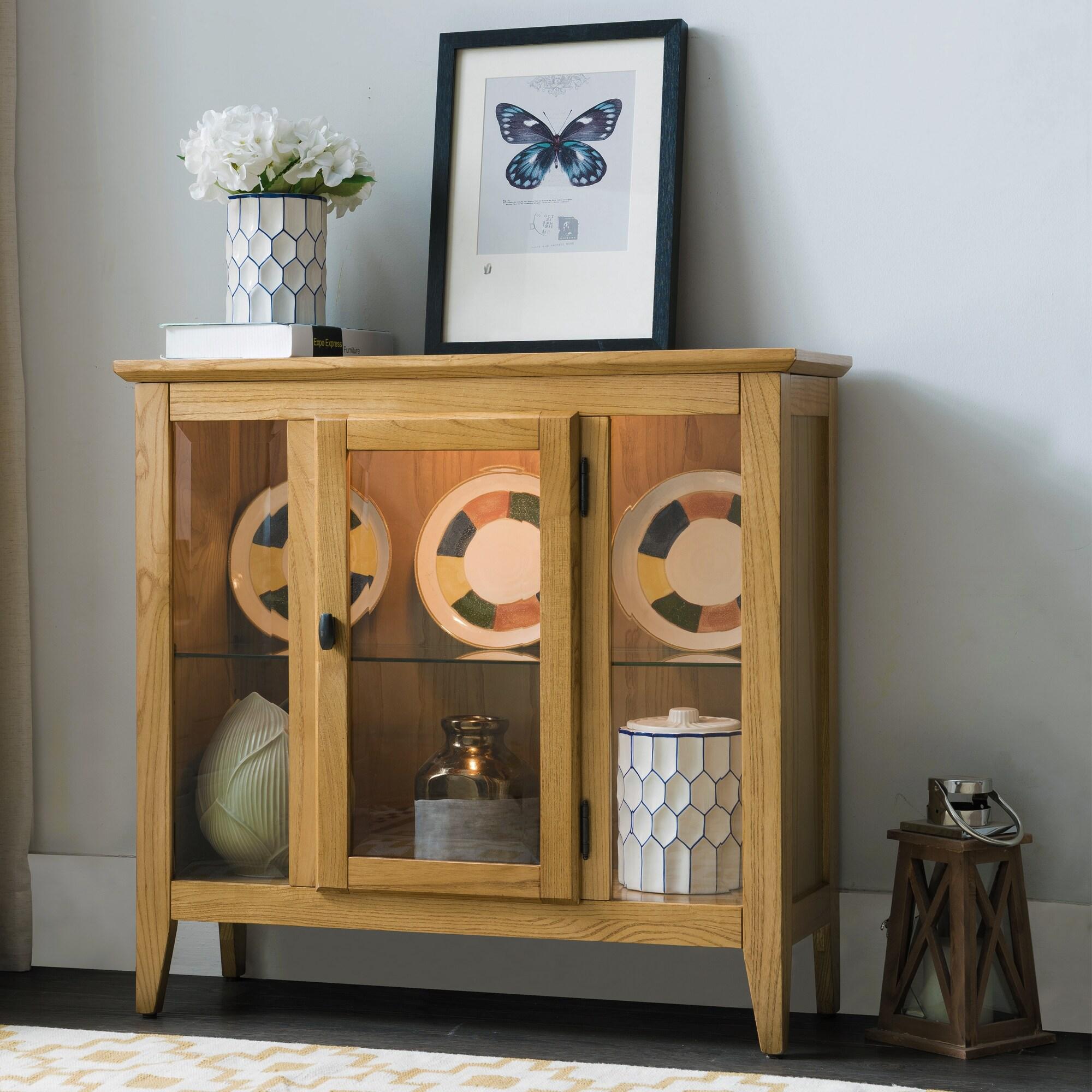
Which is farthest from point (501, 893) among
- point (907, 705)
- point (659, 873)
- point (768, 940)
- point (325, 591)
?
point (907, 705)

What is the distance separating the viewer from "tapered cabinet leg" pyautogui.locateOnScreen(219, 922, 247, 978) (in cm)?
225

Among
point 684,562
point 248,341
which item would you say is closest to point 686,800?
point 684,562

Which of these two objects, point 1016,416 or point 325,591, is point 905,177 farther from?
point 325,591

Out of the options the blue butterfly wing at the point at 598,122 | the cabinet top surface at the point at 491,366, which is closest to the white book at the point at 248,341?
the cabinet top surface at the point at 491,366

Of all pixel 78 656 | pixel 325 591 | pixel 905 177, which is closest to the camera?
pixel 325 591

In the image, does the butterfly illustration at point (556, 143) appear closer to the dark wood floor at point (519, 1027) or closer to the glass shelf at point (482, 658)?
the glass shelf at point (482, 658)

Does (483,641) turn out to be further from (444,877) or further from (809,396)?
(809,396)

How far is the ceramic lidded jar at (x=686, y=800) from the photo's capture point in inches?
72.9

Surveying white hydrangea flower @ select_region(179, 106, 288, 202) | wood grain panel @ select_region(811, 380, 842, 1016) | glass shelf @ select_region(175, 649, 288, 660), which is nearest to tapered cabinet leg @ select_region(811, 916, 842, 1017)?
wood grain panel @ select_region(811, 380, 842, 1016)

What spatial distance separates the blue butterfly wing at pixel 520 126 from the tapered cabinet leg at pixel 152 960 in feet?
4.24

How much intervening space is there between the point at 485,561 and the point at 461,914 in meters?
0.49

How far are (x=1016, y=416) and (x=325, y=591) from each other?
103 centimetres

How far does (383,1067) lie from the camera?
1.82m

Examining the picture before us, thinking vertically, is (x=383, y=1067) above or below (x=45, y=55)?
below
